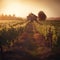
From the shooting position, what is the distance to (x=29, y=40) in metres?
2.43

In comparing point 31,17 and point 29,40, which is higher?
point 31,17

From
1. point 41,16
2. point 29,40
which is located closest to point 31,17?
point 41,16

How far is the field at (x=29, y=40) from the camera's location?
7.84 ft

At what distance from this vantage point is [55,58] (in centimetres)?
239

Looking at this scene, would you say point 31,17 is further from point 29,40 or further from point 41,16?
point 29,40

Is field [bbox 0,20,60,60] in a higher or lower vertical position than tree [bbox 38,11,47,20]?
lower

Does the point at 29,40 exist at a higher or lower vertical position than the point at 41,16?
lower

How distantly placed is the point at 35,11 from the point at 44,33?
0.34 m

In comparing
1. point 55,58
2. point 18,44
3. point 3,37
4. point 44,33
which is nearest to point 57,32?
point 44,33

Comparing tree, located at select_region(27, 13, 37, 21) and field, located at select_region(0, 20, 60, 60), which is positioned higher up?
tree, located at select_region(27, 13, 37, 21)

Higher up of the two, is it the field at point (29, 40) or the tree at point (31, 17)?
the tree at point (31, 17)

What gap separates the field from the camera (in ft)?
7.84

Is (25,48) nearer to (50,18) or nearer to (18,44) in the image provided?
(18,44)

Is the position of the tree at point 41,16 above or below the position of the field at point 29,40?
above
